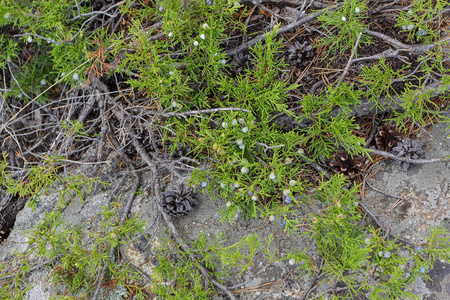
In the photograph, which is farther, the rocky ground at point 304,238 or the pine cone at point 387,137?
the pine cone at point 387,137

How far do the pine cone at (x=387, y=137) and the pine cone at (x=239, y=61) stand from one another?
4.61 feet

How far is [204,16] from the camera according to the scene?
3.12 m

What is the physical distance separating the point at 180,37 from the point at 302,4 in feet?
4.14

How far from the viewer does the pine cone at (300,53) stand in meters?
3.17

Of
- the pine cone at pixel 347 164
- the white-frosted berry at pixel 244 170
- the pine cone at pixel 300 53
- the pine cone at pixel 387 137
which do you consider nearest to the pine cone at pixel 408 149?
the pine cone at pixel 387 137

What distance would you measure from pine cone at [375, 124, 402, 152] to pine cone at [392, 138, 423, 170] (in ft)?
0.15

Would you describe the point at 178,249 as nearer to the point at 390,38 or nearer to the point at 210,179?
the point at 210,179

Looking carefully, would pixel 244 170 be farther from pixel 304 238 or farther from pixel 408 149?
pixel 408 149

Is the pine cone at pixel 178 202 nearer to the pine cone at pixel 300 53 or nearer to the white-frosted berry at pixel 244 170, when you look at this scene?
the white-frosted berry at pixel 244 170


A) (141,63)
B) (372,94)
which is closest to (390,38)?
(372,94)

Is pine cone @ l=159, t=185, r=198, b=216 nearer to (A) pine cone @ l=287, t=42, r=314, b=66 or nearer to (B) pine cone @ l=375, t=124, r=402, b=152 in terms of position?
(A) pine cone @ l=287, t=42, r=314, b=66

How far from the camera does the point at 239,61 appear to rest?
321 cm

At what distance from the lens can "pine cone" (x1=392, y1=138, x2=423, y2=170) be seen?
2795mm

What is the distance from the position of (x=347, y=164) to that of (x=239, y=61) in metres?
1.40
